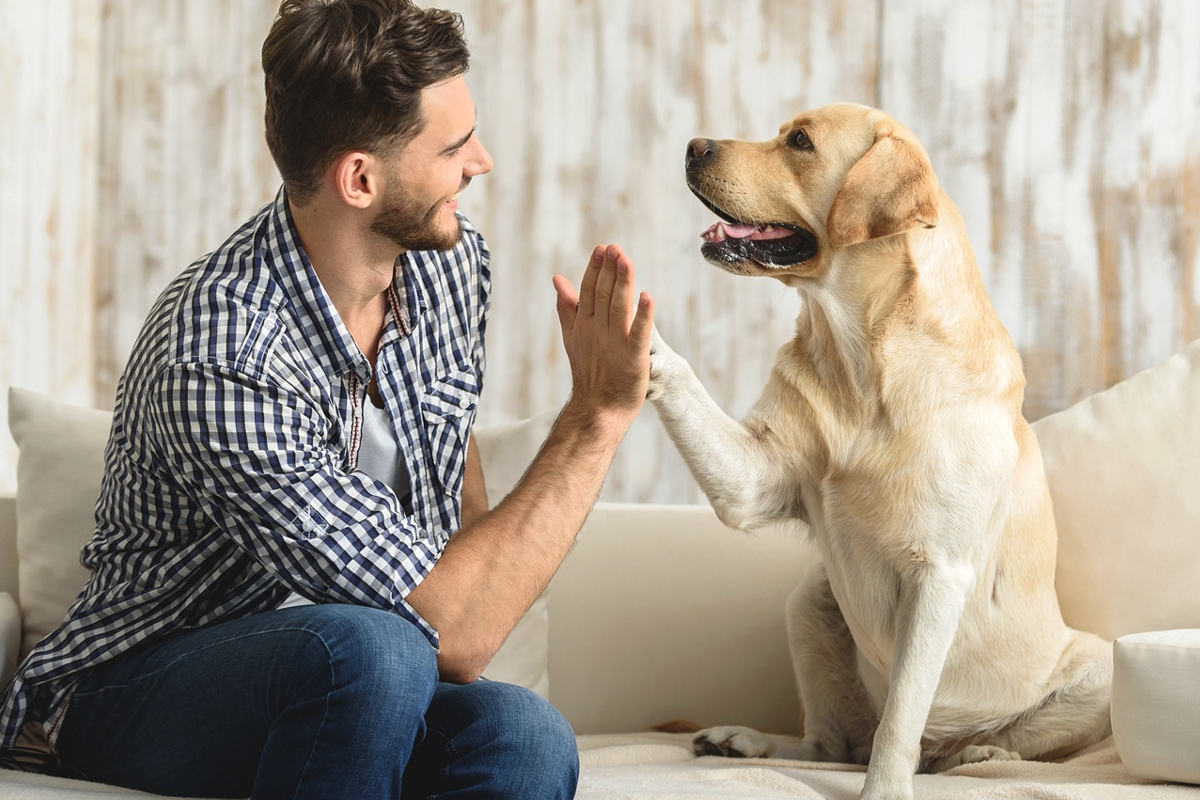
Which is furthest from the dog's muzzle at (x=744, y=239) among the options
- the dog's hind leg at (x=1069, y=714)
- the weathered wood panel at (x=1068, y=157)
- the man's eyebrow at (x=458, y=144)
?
the weathered wood panel at (x=1068, y=157)

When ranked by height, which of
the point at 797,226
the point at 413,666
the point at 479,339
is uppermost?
the point at 797,226

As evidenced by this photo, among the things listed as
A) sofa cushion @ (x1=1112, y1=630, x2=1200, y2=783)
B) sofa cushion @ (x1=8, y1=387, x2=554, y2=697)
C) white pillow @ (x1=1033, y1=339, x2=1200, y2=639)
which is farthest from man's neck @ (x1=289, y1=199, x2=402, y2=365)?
white pillow @ (x1=1033, y1=339, x2=1200, y2=639)

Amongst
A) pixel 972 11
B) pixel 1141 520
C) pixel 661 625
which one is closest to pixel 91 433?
pixel 661 625

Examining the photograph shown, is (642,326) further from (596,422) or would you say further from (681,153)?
(681,153)

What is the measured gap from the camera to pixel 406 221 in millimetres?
1380

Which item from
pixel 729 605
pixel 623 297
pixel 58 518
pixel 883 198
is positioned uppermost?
pixel 883 198

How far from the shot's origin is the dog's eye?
1633 mm

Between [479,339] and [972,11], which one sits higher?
[972,11]

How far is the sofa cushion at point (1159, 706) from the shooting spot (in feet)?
4.30

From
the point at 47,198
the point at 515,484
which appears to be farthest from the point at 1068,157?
the point at 47,198

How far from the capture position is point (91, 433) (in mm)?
1737

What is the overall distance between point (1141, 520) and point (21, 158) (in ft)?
7.72

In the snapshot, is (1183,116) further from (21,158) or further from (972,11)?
(21,158)

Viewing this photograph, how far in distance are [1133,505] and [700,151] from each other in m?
0.95
